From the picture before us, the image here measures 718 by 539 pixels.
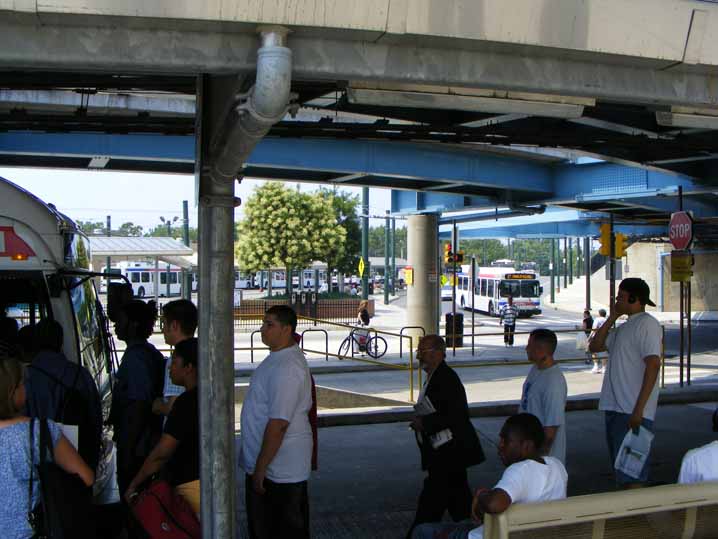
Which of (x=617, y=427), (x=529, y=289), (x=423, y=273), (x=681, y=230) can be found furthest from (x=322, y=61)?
(x=529, y=289)

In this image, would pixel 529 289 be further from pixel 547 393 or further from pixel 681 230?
pixel 547 393

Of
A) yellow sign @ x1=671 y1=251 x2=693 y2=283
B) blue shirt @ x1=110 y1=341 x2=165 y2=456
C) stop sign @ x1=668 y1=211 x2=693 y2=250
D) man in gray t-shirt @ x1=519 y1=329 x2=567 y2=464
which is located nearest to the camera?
blue shirt @ x1=110 y1=341 x2=165 y2=456

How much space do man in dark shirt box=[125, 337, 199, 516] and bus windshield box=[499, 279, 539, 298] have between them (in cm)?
4554

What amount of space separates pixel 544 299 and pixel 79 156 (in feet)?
223

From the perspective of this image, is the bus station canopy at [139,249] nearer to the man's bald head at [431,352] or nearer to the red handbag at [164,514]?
the man's bald head at [431,352]

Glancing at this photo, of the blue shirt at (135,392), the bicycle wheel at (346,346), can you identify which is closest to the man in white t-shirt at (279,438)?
the blue shirt at (135,392)

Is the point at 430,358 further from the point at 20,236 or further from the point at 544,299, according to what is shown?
the point at 544,299

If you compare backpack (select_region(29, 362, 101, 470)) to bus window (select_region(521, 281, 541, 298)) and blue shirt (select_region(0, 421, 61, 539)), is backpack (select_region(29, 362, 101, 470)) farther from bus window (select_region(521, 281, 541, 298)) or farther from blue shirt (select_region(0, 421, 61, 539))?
bus window (select_region(521, 281, 541, 298))

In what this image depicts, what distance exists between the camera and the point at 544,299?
7919cm

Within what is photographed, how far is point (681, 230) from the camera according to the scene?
14.1 meters

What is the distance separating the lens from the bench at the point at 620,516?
3924 mm

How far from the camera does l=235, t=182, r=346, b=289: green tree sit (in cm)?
4497

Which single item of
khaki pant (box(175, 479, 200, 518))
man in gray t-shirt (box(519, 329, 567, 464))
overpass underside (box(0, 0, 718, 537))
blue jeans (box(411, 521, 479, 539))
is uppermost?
overpass underside (box(0, 0, 718, 537))

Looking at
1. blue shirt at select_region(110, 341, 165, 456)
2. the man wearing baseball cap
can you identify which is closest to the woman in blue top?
blue shirt at select_region(110, 341, 165, 456)
